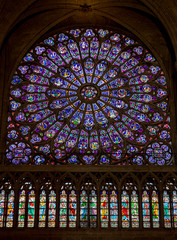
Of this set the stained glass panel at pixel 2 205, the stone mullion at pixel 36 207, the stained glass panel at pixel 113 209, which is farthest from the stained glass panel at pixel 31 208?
the stained glass panel at pixel 113 209

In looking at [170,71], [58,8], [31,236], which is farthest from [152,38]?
[31,236]

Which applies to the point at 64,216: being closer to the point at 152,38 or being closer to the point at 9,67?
the point at 9,67

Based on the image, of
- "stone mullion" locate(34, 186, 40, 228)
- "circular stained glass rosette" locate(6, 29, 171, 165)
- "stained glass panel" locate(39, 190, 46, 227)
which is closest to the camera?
"stone mullion" locate(34, 186, 40, 228)

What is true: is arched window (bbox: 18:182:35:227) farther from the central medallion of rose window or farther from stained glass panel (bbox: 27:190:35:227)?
the central medallion of rose window

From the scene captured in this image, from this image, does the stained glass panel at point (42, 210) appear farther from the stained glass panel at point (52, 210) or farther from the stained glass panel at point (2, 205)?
the stained glass panel at point (2, 205)

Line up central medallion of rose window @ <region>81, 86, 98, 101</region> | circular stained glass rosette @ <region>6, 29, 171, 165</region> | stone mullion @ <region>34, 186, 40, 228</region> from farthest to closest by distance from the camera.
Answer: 1. central medallion of rose window @ <region>81, 86, 98, 101</region>
2. circular stained glass rosette @ <region>6, 29, 171, 165</region>
3. stone mullion @ <region>34, 186, 40, 228</region>

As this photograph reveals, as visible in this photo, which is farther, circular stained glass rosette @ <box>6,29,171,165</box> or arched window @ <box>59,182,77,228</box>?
circular stained glass rosette @ <box>6,29,171,165</box>

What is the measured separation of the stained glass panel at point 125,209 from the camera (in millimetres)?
13312

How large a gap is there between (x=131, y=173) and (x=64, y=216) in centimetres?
231

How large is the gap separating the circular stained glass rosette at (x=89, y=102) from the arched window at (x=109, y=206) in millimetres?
900

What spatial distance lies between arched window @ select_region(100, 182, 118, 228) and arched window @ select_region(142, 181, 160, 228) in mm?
831

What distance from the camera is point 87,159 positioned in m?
14.2

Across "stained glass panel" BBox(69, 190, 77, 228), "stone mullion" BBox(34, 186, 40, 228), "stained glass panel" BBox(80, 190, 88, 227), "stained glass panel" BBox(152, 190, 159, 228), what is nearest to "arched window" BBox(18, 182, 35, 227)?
"stone mullion" BBox(34, 186, 40, 228)

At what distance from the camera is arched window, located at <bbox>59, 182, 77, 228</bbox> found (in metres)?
13.3
